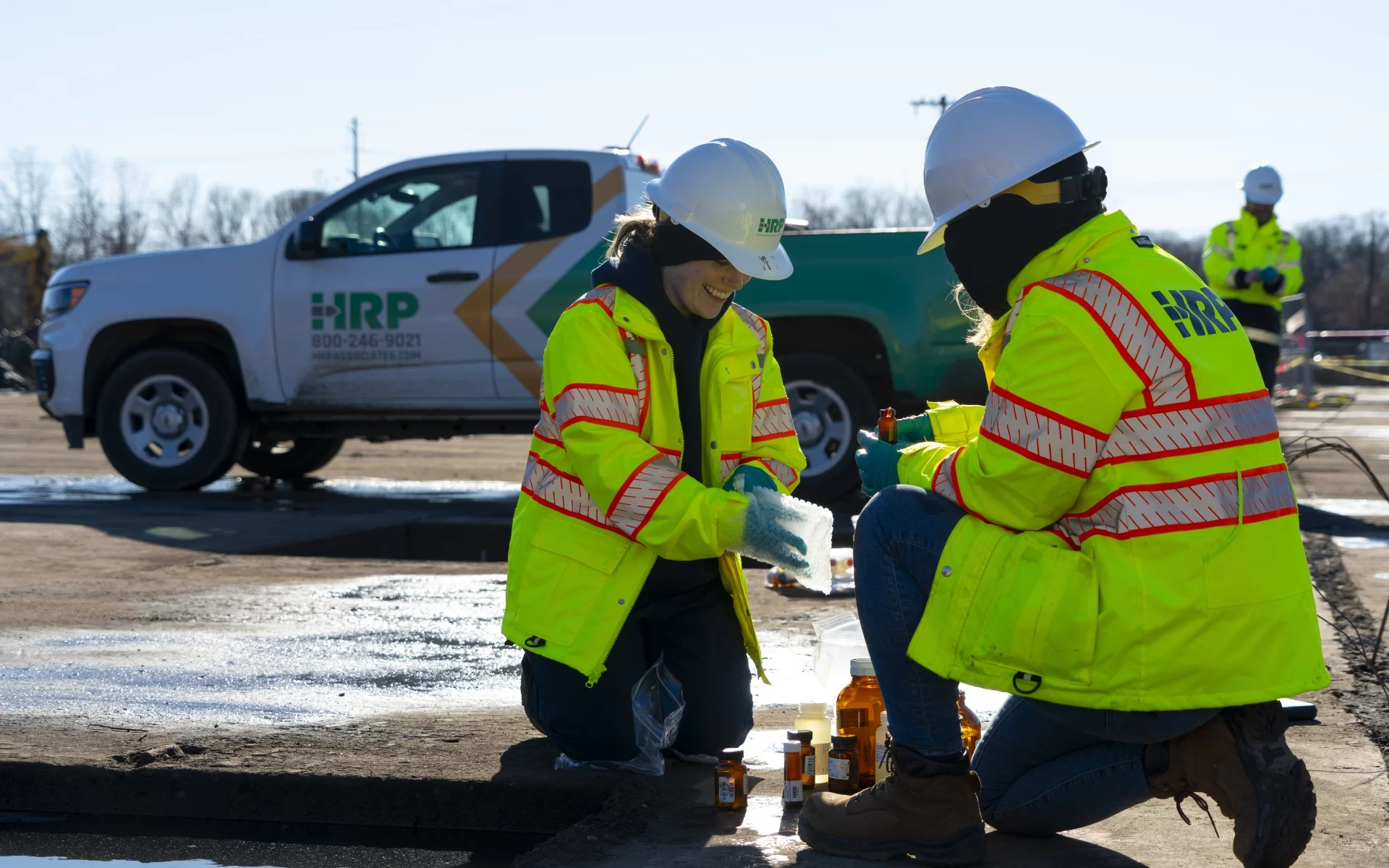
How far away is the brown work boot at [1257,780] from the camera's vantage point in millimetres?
2576

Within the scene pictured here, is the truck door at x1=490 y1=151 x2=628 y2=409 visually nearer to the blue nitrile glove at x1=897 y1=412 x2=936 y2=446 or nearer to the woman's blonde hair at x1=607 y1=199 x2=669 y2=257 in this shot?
the woman's blonde hair at x1=607 y1=199 x2=669 y2=257

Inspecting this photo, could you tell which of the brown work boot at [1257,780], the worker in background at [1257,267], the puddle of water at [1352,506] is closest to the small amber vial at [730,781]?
the brown work boot at [1257,780]

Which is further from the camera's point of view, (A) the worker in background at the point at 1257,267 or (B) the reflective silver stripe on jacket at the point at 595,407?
(A) the worker in background at the point at 1257,267

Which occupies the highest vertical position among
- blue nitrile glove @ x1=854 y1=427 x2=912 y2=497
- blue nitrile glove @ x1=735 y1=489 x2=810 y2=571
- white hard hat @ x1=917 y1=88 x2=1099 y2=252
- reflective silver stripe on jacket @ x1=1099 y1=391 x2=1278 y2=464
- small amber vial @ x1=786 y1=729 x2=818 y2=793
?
white hard hat @ x1=917 y1=88 x2=1099 y2=252

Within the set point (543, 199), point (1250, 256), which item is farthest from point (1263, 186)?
point (543, 199)

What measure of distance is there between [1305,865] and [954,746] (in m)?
0.72

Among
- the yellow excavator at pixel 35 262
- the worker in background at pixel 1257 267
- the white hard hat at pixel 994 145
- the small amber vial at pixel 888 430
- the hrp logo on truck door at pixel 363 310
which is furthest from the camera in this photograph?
the yellow excavator at pixel 35 262

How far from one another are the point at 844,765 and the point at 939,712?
0.52m

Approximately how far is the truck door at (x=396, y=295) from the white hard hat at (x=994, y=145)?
20.6 ft

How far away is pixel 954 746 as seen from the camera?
114 inches

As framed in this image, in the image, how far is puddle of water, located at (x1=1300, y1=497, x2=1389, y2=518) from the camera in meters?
8.59

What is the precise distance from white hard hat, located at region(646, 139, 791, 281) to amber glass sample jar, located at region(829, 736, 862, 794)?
3.69 ft

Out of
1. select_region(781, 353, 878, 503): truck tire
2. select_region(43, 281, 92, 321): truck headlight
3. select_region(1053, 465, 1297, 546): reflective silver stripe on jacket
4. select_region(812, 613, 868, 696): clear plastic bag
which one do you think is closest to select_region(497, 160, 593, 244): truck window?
select_region(781, 353, 878, 503): truck tire

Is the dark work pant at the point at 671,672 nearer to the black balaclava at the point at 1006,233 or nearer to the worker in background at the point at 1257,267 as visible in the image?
the black balaclava at the point at 1006,233
